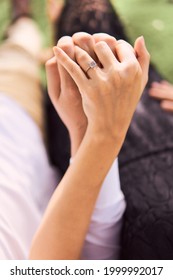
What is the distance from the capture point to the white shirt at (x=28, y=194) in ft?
2.34

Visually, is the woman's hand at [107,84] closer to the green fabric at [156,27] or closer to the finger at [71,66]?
the finger at [71,66]

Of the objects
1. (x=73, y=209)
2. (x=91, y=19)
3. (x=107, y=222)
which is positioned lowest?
(x=107, y=222)

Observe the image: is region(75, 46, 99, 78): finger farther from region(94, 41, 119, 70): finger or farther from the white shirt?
the white shirt

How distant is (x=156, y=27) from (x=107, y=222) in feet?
1.30

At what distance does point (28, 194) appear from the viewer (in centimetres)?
85

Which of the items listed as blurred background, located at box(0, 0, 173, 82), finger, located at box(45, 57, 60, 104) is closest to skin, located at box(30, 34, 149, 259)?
finger, located at box(45, 57, 60, 104)

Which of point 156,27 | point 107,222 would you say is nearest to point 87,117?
point 107,222

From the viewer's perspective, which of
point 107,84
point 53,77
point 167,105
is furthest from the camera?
point 167,105

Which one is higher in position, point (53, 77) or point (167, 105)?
point (53, 77)

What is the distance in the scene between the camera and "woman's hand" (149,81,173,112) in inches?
31.9

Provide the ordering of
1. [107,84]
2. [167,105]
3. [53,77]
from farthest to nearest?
[167,105]
[53,77]
[107,84]

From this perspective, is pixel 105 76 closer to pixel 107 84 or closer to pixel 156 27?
pixel 107 84

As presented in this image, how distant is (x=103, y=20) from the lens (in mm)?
873
